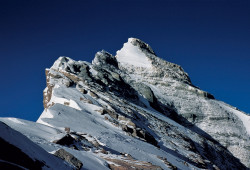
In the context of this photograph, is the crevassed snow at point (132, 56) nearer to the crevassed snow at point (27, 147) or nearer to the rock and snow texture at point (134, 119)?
the rock and snow texture at point (134, 119)

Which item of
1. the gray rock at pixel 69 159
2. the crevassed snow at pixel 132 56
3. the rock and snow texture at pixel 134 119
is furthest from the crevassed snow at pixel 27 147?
the crevassed snow at pixel 132 56

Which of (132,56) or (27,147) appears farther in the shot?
(132,56)

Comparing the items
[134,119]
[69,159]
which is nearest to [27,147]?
[69,159]

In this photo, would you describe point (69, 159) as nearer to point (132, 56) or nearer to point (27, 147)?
point (27, 147)

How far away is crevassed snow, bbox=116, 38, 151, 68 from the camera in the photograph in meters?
71.4

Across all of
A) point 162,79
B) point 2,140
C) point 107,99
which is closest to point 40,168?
point 2,140

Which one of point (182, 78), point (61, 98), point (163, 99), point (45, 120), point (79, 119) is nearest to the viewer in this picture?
point (45, 120)

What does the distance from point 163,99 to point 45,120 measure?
140 feet

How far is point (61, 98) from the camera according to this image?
97.1 ft

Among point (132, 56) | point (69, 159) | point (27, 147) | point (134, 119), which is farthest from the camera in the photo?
point (132, 56)

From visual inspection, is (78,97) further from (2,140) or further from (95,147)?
(2,140)

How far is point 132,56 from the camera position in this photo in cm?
7631

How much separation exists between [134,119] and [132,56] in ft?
155

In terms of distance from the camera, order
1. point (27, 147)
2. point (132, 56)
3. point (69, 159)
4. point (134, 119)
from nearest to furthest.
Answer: point (27, 147), point (69, 159), point (134, 119), point (132, 56)
